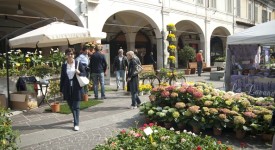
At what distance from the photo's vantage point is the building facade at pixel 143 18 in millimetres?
13656

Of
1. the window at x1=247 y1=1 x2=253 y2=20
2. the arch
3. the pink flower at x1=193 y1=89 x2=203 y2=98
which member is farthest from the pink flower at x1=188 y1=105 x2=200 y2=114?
the window at x1=247 y1=1 x2=253 y2=20

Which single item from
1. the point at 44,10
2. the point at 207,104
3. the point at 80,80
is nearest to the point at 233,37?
the point at 207,104

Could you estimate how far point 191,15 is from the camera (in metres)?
21.1

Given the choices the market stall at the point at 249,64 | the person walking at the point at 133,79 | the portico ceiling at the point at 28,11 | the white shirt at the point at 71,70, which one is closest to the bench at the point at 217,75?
the market stall at the point at 249,64

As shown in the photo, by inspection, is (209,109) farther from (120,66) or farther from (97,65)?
(120,66)

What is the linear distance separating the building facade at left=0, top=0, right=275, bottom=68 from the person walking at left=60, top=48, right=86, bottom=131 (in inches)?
123

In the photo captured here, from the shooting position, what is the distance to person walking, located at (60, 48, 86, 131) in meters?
6.19

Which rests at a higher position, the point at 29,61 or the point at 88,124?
the point at 29,61

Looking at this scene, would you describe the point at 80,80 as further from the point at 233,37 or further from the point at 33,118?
the point at 233,37

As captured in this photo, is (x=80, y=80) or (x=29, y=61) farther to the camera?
(x=29, y=61)

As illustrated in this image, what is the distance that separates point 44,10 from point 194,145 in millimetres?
12943

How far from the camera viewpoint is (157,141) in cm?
374

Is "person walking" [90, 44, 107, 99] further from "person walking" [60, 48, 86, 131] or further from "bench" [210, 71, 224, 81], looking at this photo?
"bench" [210, 71, 224, 81]

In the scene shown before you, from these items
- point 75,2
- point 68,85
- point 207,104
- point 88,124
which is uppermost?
point 75,2
